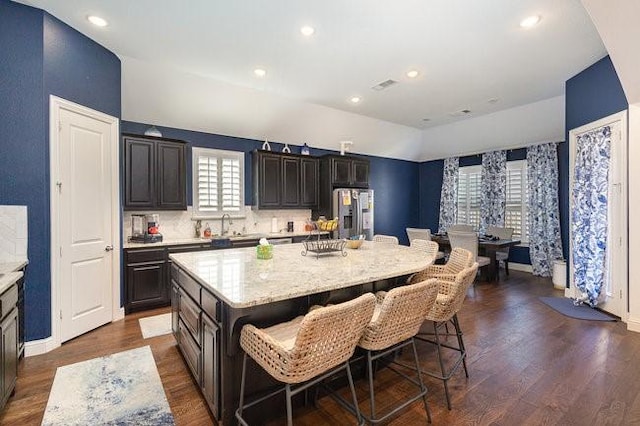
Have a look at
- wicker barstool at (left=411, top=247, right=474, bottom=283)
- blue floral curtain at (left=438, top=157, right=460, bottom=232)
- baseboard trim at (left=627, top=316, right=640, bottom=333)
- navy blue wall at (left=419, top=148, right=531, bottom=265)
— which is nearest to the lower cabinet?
wicker barstool at (left=411, top=247, right=474, bottom=283)

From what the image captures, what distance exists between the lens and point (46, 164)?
290 centimetres

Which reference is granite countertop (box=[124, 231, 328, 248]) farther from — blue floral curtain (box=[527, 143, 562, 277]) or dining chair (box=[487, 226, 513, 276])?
blue floral curtain (box=[527, 143, 562, 277])

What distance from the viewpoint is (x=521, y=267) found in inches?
256

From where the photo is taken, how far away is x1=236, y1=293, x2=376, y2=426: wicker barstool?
1418 millimetres

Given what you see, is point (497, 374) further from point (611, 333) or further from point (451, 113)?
point (451, 113)

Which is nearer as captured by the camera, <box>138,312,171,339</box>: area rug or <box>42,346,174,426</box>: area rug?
<box>42,346,174,426</box>: area rug

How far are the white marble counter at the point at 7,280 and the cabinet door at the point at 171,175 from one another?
7.04 ft

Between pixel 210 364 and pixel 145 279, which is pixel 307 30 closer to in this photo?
pixel 210 364

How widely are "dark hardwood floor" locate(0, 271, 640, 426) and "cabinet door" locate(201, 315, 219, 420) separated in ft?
0.49

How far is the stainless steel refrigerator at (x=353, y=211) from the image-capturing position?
579cm

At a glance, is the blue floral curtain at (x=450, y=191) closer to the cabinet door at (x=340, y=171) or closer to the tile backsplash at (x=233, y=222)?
the cabinet door at (x=340, y=171)

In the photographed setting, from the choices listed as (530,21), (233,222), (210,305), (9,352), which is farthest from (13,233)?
(530,21)

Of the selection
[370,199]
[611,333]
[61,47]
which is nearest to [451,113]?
[370,199]

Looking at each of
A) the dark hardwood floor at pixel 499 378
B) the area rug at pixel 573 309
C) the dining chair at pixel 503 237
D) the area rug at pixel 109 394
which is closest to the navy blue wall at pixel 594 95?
the dining chair at pixel 503 237
